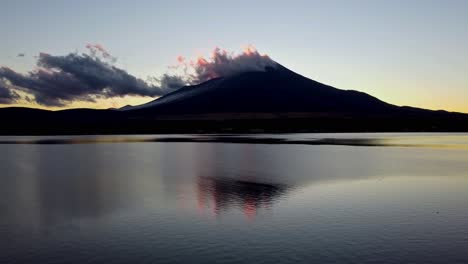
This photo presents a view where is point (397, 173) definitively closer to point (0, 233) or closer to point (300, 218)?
point (300, 218)

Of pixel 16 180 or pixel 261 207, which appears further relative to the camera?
pixel 16 180

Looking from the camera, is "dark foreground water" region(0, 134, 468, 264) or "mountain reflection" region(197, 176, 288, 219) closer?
"dark foreground water" region(0, 134, 468, 264)

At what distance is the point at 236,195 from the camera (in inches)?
1091

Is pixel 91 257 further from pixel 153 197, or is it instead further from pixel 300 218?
pixel 153 197

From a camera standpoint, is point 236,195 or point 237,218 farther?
point 236,195

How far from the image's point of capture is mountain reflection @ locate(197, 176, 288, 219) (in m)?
A: 23.8

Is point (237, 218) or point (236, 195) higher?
point (236, 195)

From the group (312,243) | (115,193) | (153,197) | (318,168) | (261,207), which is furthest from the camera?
(318,168)

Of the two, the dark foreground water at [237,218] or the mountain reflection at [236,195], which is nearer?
the dark foreground water at [237,218]

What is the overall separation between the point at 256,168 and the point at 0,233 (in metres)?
28.9

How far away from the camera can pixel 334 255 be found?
592 inches

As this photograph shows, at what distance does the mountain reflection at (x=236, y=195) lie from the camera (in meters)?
23.8

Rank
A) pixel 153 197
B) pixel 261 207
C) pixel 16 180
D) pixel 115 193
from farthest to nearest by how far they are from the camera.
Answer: pixel 16 180, pixel 115 193, pixel 153 197, pixel 261 207

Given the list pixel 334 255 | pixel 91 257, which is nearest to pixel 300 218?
pixel 334 255
